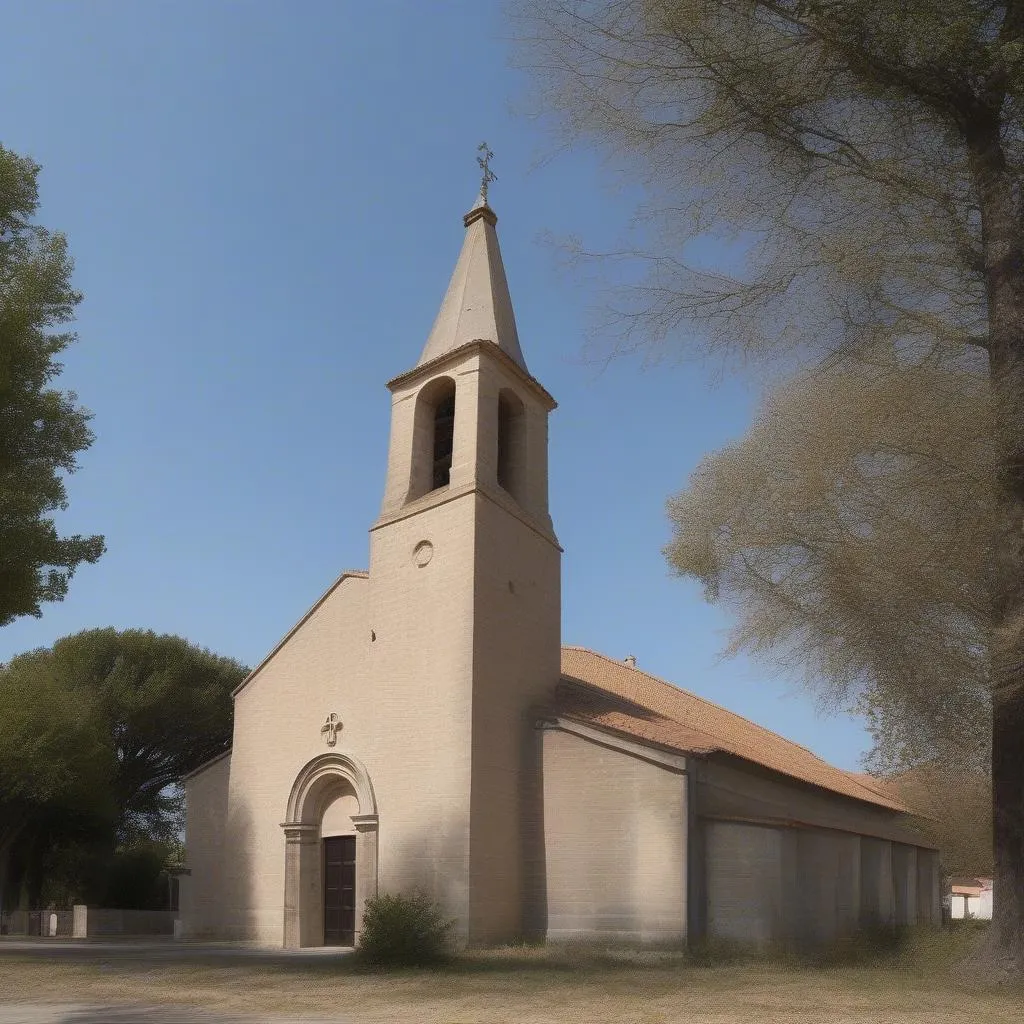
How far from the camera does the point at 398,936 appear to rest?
555 inches

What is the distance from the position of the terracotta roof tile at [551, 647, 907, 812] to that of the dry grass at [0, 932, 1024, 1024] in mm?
4228

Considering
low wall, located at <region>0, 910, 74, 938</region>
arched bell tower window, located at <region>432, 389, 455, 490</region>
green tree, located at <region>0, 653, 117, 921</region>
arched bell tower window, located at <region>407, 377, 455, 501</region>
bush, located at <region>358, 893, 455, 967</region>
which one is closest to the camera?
bush, located at <region>358, 893, 455, 967</region>

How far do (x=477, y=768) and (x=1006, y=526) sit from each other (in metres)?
9.53

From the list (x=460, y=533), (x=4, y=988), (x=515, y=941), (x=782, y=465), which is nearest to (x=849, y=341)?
(x=782, y=465)

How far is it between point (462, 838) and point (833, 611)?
7.63 metres

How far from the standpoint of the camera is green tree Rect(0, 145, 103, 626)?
13.9 meters

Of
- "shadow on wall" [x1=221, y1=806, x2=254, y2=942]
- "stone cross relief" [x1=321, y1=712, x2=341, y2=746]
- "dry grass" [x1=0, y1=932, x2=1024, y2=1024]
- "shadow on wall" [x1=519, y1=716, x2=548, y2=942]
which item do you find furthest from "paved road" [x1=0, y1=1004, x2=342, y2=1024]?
"shadow on wall" [x1=221, y1=806, x2=254, y2=942]

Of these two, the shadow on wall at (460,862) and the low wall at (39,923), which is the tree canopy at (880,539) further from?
the low wall at (39,923)

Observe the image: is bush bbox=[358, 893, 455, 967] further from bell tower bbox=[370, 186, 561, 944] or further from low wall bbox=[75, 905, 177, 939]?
low wall bbox=[75, 905, 177, 939]

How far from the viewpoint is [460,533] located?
742 inches

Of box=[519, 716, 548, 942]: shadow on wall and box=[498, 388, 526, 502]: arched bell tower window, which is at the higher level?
box=[498, 388, 526, 502]: arched bell tower window

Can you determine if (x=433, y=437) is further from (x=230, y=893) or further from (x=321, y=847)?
(x=230, y=893)

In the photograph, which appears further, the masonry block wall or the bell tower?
the bell tower

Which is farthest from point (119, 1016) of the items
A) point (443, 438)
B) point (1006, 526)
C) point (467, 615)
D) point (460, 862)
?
point (443, 438)
